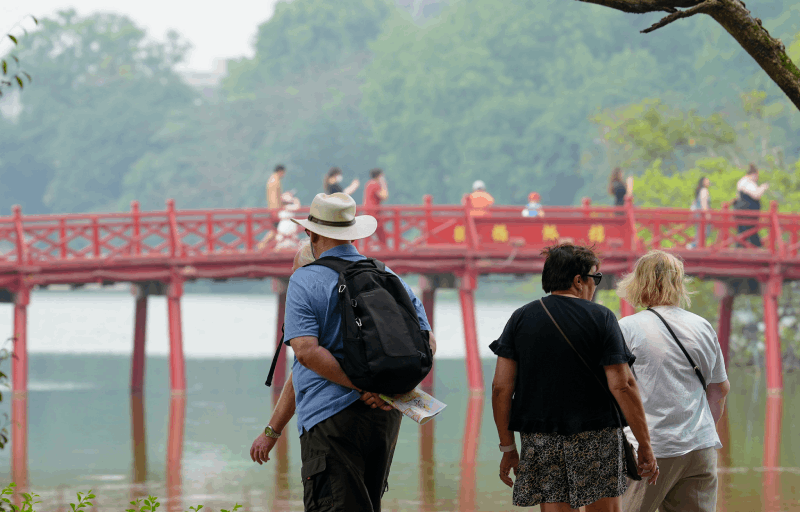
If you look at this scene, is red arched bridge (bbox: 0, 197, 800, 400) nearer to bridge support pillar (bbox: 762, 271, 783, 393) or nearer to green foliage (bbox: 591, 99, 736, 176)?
bridge support pillar (bbox: 762, 271, 783, 393)

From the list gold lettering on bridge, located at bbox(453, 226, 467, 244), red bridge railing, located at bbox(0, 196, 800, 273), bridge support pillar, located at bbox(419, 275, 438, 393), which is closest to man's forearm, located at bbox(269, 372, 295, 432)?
red bridge railing, located at bbox(0, 196, 800, 273)

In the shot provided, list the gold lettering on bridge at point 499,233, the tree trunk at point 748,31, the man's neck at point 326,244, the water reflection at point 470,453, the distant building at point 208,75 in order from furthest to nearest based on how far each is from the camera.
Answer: the distant building at point 208,75
the gold lettering on bridge at point 499,233
the water reflection at point 470,453
the tree trunk at point 748,31
the man's neck at point 326,244

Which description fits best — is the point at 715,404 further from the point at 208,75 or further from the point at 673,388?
the point at 208,75

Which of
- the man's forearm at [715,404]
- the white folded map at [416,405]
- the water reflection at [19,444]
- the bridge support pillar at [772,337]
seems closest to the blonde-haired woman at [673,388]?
the man's forearm at [715,404]

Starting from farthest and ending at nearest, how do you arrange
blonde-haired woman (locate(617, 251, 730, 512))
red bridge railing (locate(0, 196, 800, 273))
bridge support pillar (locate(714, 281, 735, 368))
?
bridge support pillar (locate(714, 281, 735, 368)), red bridge railing (locate(0, 196, 800, 273)), blonde-haired woman (locate(617, 251, 730, 512))

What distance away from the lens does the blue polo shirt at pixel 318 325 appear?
457 cm

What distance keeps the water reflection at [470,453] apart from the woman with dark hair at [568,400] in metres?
4.29

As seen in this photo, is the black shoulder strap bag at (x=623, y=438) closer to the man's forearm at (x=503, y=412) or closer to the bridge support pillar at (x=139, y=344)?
the man's forearm at (x=503, y=412)

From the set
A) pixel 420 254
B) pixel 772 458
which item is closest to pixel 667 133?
pixel 420 254

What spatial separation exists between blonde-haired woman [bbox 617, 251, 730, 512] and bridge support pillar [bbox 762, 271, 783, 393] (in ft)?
53.2

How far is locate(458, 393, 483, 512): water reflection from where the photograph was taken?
31.5 ft

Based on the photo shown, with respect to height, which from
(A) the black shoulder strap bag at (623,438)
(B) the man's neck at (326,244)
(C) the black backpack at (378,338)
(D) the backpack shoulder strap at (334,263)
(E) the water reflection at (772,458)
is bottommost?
(E) the water reflection at (772,458)

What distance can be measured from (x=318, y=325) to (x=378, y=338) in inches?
10.7

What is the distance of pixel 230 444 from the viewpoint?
1386 centimetres
